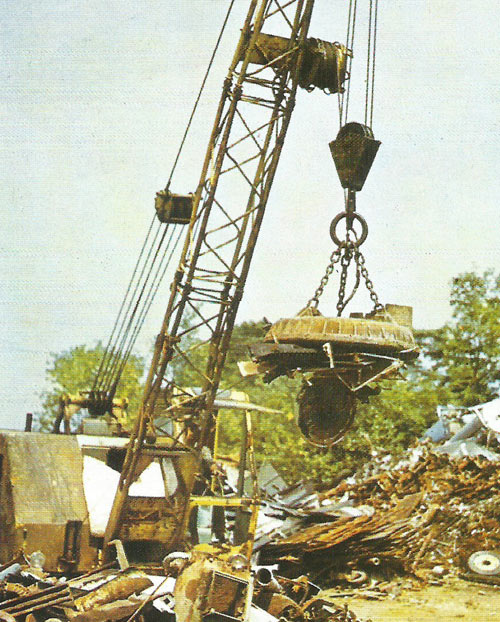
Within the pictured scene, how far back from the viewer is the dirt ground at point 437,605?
10477 millimetres

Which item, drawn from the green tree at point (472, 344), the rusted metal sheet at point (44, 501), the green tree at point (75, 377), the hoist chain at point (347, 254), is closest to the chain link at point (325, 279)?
the hoist chain at point (347, 254)

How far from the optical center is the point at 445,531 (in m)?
13.9

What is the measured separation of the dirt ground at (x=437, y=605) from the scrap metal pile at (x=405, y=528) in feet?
1.90

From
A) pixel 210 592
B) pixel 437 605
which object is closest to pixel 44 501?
pixel 210 592

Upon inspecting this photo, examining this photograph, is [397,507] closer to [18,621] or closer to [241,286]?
[241,286]

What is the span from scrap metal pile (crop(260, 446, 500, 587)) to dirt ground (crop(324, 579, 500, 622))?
578mm

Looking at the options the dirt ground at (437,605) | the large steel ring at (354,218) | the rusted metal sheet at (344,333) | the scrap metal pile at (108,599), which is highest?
the large steel ring at (354,218)

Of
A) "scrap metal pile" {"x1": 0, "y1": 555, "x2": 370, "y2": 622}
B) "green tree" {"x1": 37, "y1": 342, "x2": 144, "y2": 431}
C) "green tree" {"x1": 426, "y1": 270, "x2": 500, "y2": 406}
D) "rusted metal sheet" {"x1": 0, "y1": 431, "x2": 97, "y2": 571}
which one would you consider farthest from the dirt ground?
"green tree" {"x1": 37, "y1": 342, "x2": 144, "y2": 431}

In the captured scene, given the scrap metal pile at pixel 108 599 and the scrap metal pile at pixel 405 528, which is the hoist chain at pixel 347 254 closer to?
the scrap metal pile at pixel 108 599

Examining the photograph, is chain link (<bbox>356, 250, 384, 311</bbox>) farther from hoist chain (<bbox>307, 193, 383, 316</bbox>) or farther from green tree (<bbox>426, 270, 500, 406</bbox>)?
green tree (<bbox>426, 270, 500, 406</bbox>)

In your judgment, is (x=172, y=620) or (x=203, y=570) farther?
(x=172, y=620)

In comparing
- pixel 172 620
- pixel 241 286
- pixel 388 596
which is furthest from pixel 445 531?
pixel 172 620

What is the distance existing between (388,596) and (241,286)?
556 centimetres

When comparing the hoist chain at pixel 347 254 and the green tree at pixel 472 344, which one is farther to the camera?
the green tree at pixel 472 344
